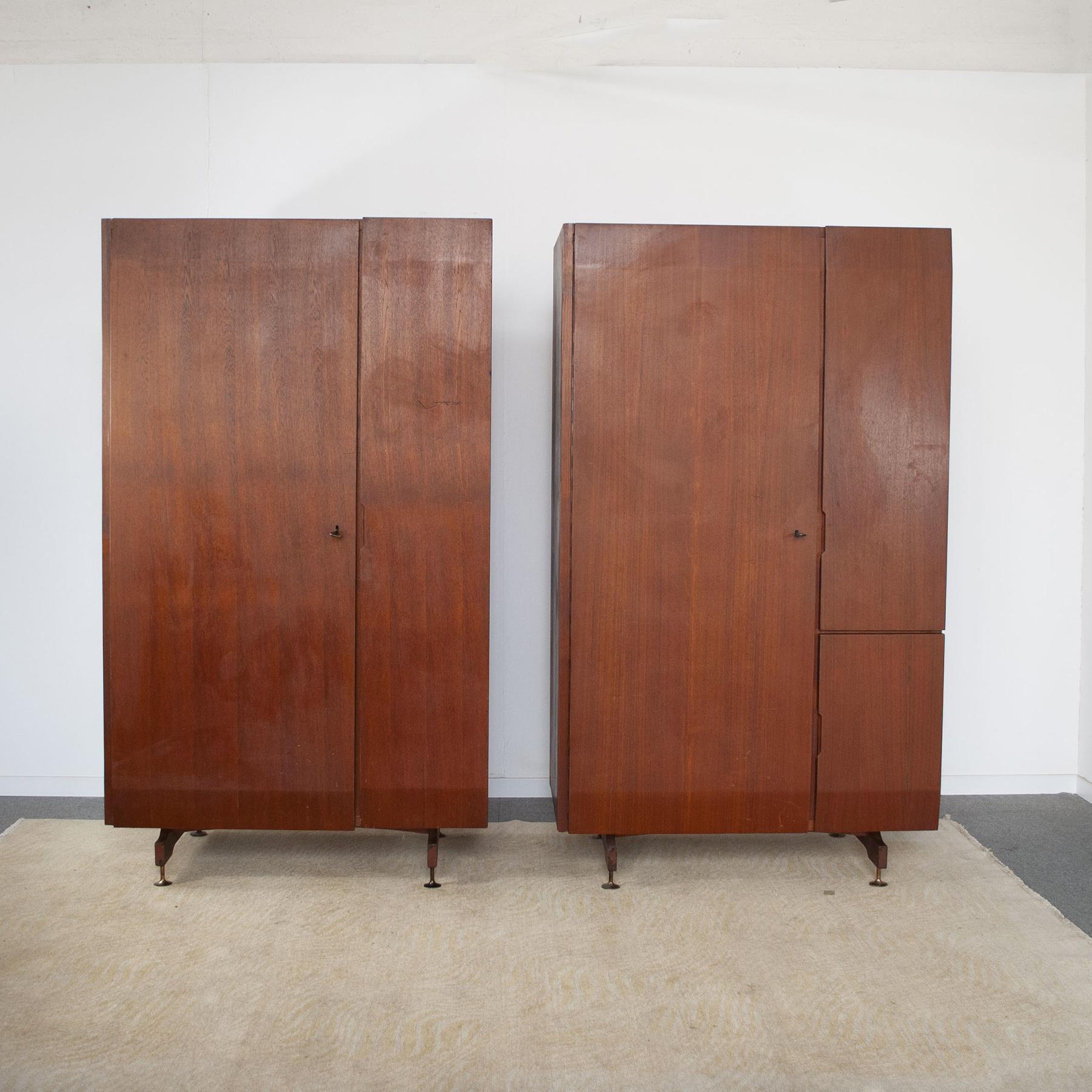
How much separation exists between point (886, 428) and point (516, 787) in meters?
1.74

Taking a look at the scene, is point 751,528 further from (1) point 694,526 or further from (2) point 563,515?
(2) point 563,515

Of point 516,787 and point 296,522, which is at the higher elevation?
point 296,522

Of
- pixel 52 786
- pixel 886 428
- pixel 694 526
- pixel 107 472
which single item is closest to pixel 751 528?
pixel 694 526

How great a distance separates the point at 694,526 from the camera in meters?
2.42

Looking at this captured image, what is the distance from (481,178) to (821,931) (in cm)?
259

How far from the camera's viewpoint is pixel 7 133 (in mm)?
3041

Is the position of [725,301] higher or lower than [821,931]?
higher

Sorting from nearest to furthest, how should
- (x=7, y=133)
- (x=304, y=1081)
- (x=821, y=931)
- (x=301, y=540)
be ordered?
(x=304, y=1081), (x=821, y=931), (x=301, y=540), (x=7, y=133)

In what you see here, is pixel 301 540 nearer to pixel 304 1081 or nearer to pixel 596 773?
pixel 596 773

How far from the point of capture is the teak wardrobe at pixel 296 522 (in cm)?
235

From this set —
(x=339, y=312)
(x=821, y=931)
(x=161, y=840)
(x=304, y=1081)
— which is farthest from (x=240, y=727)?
(x=821, y=931)

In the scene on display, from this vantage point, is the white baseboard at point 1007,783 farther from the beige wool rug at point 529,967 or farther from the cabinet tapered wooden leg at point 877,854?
the cabinet tapered wooden leg at point 877,854

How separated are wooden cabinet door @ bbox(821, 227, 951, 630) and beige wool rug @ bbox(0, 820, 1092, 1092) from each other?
0.80 meters

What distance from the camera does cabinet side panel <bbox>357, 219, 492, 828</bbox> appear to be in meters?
2.35
